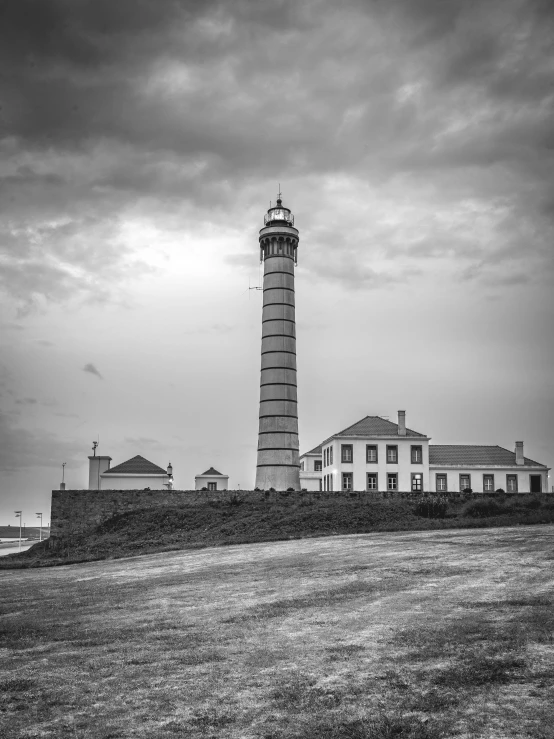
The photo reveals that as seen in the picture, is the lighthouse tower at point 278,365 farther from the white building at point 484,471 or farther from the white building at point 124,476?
the white building at point 484,471

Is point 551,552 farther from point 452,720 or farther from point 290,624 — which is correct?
point 452,720

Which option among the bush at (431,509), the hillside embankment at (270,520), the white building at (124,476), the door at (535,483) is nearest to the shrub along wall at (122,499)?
the hillside embankment at (270,520)

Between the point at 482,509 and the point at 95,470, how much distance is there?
Answer: 979 inches

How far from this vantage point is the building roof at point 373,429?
51.6m

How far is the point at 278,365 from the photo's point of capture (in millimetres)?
43781

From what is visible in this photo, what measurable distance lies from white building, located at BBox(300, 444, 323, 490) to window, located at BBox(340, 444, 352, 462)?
633cm

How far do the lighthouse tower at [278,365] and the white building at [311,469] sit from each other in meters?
13.9

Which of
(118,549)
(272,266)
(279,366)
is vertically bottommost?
(118,549)

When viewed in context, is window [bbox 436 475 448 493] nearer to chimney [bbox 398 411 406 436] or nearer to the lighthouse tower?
chimney [bbox 398 411 406 436]

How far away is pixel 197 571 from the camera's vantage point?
19.6 meters

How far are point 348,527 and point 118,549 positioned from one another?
9243 mm

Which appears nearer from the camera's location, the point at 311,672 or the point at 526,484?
the point at 311,672

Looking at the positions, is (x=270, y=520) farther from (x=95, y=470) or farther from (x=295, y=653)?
(x=295, y=653)

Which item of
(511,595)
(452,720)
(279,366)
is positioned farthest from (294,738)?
(279,366)
